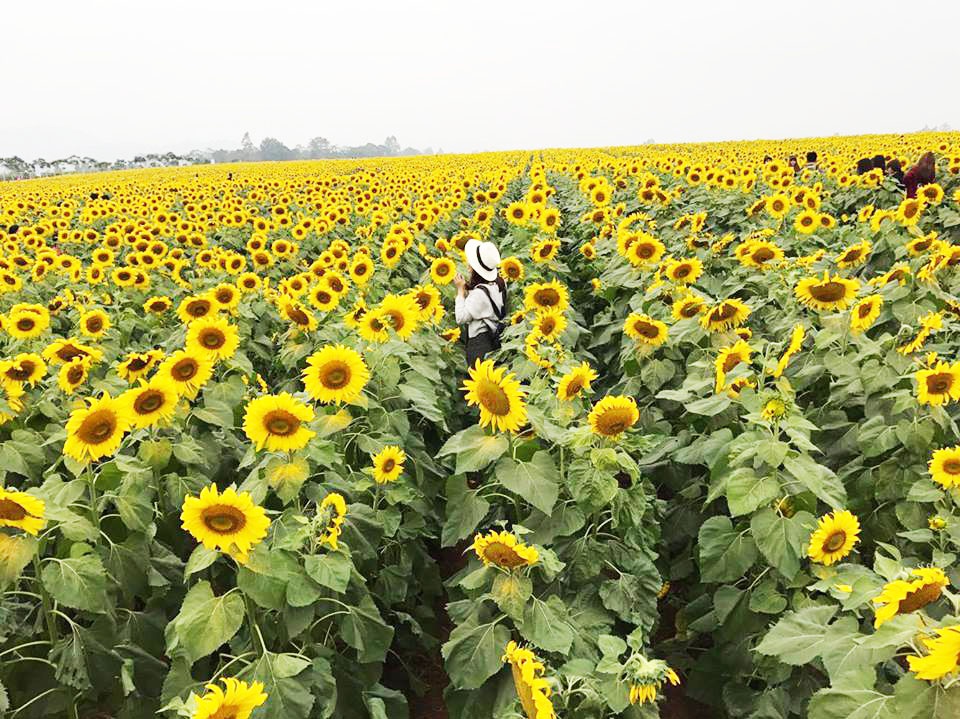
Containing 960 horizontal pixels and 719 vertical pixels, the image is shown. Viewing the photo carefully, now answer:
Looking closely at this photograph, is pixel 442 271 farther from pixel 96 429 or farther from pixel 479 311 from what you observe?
pixel 96 429

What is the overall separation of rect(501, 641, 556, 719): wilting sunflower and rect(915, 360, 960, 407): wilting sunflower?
93.1 inches

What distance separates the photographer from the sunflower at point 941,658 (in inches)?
60.5

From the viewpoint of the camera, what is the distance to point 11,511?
221cm

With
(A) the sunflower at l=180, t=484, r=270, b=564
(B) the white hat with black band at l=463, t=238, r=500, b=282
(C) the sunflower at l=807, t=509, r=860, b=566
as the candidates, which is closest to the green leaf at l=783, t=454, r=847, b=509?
(C) the sunflower at l=807, t=509, r=860, b=566

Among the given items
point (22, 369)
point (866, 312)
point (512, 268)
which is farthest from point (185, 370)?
point (512, 268)

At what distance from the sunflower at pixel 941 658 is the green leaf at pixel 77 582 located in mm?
2506

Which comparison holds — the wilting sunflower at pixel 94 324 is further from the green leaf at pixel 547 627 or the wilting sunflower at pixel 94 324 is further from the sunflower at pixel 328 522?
the green leaf at pixel 547 627

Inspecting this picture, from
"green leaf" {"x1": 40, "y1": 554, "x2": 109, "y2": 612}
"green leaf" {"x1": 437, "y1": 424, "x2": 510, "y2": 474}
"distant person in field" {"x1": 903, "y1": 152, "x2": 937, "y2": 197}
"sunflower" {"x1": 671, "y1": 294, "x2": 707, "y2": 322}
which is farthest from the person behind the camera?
"distant person in field" {"x1": 903, "y1": 152, "x2": 937, "y2": 197}

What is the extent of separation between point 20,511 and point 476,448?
67.5 inches

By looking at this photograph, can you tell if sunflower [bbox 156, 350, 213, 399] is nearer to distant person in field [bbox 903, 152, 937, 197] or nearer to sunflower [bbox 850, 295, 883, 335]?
sunflower [bbox 850, 295, 883, 335]

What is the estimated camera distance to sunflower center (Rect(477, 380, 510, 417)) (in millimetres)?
2938

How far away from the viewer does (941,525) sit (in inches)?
110


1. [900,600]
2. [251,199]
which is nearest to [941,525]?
[900,600]

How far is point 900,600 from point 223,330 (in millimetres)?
3450
